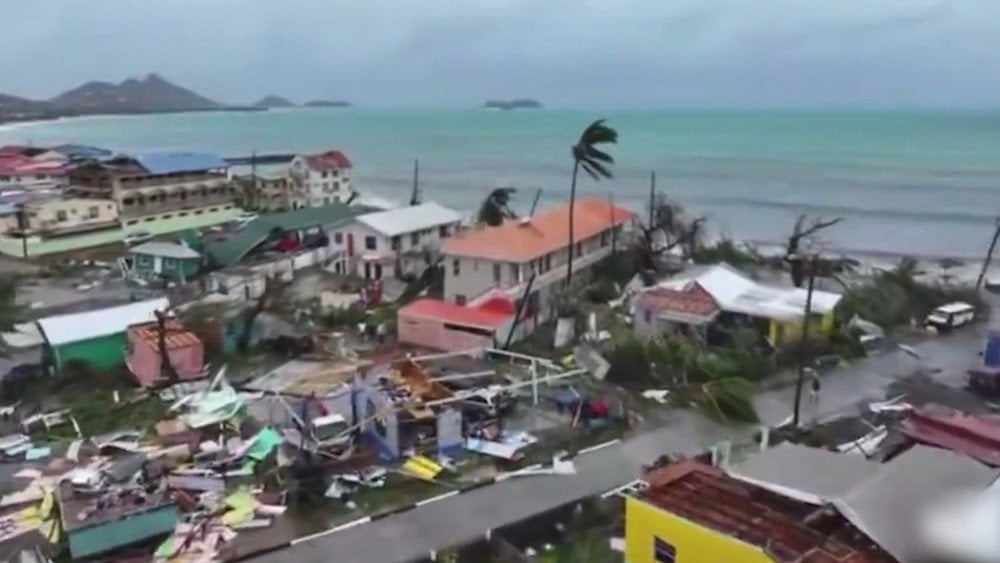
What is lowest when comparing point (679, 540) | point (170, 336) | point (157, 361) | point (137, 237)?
point (137, 237)

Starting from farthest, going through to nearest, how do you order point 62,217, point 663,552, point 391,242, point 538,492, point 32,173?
point 32,173 → point 62,217 → point 391,242 → point 538,492 → point 663,552

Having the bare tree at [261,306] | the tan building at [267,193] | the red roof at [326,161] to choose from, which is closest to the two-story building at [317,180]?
the red roof at [326,161]

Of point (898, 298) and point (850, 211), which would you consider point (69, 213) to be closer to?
point (898, 298)

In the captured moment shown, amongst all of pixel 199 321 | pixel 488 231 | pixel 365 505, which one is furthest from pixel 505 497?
pixel 488 231

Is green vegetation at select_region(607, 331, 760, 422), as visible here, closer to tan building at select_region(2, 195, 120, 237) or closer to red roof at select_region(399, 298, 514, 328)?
red roof at select_region(399, 298, 514, 328)

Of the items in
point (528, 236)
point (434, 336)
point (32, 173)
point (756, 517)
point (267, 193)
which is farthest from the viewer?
point (32, 173)

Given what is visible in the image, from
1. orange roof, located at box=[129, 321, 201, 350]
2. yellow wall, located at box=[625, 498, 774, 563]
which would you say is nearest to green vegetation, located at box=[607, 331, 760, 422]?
yellow wall, located at box=[625, 498, 774, 563]

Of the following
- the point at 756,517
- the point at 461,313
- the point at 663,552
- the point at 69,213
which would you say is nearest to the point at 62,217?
the point at 69,213

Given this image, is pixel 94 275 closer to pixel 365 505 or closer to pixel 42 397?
pixel 42 397
